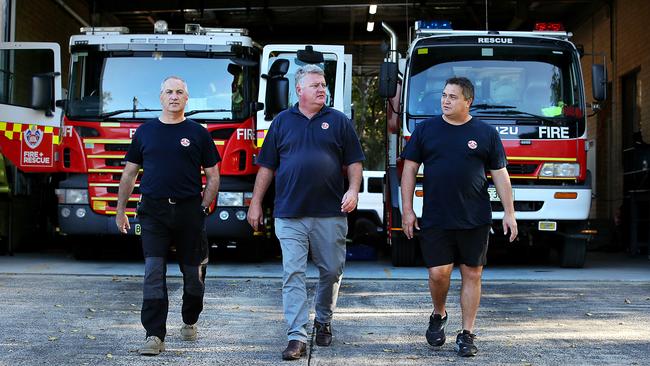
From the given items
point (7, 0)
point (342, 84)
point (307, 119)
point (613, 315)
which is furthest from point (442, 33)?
point (7, 0)

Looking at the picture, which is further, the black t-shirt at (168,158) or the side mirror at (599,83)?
the side mirror at (599,83)

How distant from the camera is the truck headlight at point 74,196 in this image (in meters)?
11.7

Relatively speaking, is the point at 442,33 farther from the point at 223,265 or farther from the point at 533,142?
the point at 223,265

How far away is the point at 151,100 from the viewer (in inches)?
456

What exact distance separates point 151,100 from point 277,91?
1.58 meters

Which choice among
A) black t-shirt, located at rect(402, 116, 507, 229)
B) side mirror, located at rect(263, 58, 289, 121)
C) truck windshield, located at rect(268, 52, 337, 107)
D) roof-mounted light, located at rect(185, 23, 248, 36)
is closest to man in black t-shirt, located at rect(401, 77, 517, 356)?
black t-shirt, located at rect(402, 116, 507, 229)

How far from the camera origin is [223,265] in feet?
40.8

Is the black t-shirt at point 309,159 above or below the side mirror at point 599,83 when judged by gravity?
below

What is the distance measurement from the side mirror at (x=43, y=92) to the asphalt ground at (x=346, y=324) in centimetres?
248

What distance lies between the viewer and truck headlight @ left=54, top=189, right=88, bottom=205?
1166 centimetres

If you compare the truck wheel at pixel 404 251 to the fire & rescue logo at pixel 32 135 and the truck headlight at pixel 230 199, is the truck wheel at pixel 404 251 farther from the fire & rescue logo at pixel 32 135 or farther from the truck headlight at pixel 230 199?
the fire & rescue logo at pixel 32 135

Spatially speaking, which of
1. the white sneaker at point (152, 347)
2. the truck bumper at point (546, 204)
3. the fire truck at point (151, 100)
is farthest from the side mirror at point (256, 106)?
the white sneaker at point (152, 347)

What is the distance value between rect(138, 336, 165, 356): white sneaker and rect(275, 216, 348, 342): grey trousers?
82 cm

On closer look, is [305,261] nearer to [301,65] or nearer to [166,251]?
[166,251]
